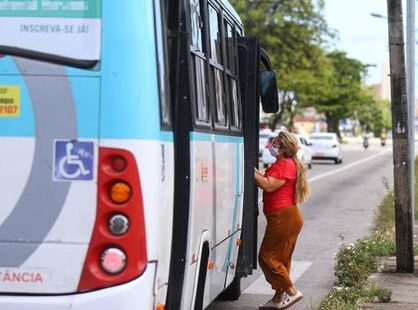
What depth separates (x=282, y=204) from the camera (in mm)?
7512

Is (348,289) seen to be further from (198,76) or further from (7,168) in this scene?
(7,168)

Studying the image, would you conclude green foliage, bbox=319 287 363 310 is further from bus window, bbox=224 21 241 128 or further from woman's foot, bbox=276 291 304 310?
bus window, bbox=224 21 241 128

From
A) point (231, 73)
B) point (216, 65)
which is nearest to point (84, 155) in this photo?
point (216, 65)

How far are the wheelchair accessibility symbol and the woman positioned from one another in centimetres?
348

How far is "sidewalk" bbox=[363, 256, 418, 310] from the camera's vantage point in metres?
7.73

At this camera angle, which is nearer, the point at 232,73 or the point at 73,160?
the point at 73,160

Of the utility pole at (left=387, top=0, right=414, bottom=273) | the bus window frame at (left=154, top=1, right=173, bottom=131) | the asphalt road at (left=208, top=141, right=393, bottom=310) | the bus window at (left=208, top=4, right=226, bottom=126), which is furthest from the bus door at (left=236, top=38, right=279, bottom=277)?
the bus window frame at (left=154, top=1, right=173, bottom=131)

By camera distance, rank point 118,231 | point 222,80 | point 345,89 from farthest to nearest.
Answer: point 345,89 < point 222,80 < point 118,231

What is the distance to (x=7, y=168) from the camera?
168 inches

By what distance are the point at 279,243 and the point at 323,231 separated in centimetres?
793

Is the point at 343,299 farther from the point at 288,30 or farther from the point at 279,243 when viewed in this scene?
the point at 288,30

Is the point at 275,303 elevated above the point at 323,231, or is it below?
above

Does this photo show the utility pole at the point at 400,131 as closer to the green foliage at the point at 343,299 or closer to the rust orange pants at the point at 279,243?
the green foliage at the point at 343,299

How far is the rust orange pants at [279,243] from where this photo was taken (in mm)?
7516
